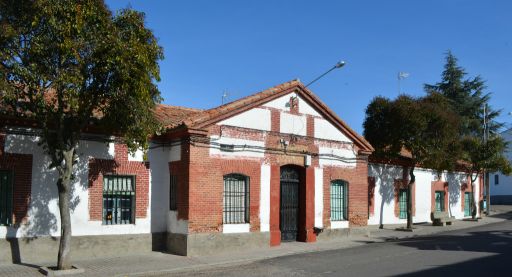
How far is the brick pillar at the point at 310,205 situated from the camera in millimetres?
18766

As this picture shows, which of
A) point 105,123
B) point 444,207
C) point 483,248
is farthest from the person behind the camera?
point 444,207

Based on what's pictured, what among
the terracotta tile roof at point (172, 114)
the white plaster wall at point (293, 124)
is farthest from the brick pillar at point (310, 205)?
the terracotta tile roof at point (172, 114)

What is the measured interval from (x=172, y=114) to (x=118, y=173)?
3.57 meters

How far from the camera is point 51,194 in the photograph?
563 inches

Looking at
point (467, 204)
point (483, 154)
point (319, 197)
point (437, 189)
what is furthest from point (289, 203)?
point (467, 204)

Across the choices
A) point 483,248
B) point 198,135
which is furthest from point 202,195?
point 483,248

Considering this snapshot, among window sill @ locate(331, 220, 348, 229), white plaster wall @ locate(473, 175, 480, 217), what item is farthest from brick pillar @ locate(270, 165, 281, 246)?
white plaster wall @ locate(473, 175, 480, 217)

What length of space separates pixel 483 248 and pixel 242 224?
26.0ft

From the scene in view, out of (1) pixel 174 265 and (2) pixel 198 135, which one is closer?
(1) pixel 174 265

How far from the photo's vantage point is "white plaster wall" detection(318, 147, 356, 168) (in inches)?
768

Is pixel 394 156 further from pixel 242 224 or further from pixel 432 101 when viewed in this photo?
→ pixel 242 224

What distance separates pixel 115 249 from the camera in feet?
49.8

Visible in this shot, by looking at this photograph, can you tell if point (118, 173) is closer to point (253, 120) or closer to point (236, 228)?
point (236, 228)

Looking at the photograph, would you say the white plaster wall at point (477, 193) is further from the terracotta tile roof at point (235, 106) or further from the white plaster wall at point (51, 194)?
the white plaster wall at point (51, 194)
